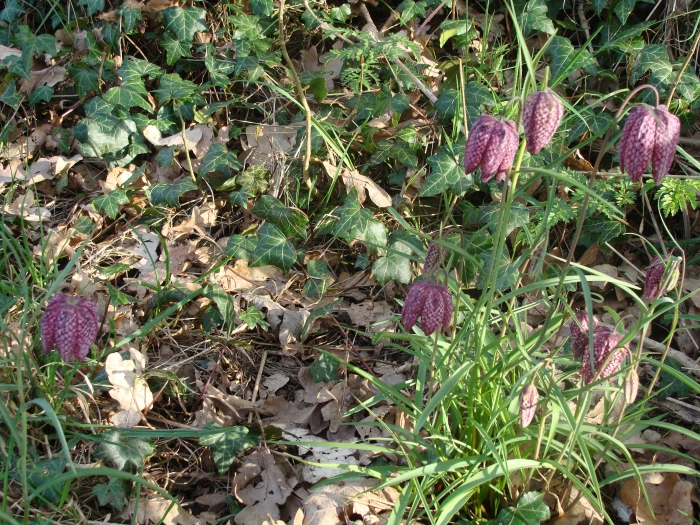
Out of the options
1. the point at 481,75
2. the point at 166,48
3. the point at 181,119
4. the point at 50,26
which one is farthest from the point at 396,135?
the point at 50,26

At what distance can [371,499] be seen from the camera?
1742 mm

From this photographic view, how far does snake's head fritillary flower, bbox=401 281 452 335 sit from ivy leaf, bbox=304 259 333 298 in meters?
0.94

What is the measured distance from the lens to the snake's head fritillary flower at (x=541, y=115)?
121 centimetres

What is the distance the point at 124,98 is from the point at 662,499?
233 cm

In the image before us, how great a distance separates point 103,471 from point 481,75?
6.18ft

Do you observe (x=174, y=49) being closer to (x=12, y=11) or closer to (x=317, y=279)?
(x=12, y=11)

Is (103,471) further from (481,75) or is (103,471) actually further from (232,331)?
(481,75)

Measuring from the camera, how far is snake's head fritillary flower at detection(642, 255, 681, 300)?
1.34 meters

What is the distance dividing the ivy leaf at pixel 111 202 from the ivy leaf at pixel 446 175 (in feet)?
3.58

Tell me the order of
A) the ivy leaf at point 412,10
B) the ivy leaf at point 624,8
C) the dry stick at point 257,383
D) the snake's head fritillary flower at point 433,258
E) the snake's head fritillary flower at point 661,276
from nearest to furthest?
1. the snake's head fritillary flower at point 661,276
2. the snake's head fritillary flower at point 433,258
3. the dry stick at point 257,383
4. the ivy leaf at point 624,8
5. the ivy leaf at point 412,10

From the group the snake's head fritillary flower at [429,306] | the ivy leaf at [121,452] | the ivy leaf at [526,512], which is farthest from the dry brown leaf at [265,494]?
the snake's head fritillary flower at [429,306]

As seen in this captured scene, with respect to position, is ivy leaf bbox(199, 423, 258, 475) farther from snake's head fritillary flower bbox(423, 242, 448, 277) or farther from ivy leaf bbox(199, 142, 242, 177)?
ivy leaf bbox(199, 142, 242, 177)

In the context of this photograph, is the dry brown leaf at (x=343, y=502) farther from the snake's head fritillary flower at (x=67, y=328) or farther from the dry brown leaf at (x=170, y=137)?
the dry brown leaf at (x=170, y=137)

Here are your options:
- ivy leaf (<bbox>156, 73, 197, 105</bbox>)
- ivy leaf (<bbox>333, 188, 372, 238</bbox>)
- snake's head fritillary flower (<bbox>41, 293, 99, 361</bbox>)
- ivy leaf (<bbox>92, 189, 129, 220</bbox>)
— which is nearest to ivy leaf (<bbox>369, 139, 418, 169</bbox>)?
ivy leaf (<bbox>333, 188, 372, 238</bbox>)
